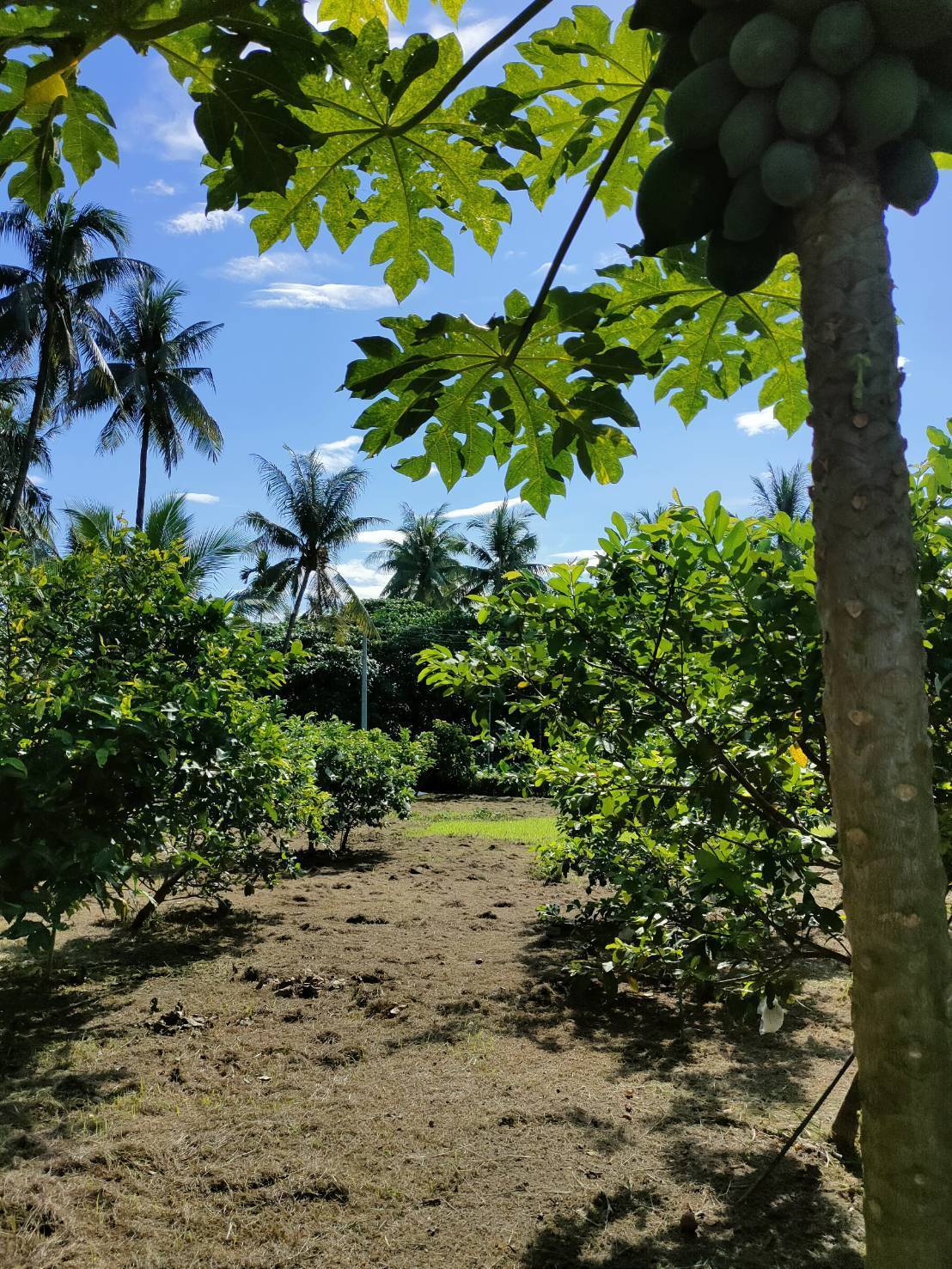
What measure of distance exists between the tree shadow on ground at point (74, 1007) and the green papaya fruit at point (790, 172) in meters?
4.09

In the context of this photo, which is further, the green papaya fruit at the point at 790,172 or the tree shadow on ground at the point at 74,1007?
the tree shadow on ground at the point at 74,1007

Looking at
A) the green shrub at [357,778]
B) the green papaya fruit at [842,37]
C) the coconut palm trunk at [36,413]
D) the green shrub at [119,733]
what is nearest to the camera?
the green papaya fruit at [842,37]

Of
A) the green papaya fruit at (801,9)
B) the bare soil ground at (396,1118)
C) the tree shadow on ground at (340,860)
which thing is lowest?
the tree shadow on ground at (340,860)

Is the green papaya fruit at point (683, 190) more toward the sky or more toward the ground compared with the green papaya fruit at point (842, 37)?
more toward the ground

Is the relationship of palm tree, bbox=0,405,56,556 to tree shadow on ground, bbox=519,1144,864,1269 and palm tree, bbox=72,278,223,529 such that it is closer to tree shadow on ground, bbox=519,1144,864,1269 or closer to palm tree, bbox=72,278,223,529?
palm tree, bbox=72,278,223,529

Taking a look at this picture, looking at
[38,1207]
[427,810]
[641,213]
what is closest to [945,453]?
[641,213]

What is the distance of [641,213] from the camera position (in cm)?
121

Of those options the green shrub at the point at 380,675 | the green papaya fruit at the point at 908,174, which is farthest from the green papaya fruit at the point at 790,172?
the green shrub at the point at 380,675

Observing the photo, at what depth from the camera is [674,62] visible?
1214 mm

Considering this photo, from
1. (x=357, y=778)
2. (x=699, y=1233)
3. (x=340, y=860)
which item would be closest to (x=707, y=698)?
(x=699, y=1233)

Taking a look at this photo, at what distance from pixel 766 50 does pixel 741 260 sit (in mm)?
256

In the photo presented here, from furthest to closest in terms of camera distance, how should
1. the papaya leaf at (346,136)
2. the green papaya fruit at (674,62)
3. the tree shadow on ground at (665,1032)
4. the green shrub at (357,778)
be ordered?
the green shrub at (357,778) → the tree shadow on ground at (665,1032) → the papaya leaf at (346,136) → the green papaya fruit at (674,62)

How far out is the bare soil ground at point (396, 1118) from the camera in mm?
2887

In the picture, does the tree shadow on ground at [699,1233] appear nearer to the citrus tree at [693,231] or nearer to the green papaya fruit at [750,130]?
the citrus tree at [693,231]
